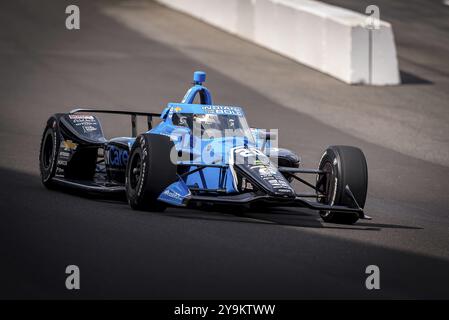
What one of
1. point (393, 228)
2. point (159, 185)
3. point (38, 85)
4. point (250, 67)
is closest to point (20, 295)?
point (159, 185)

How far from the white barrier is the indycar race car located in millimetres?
9084

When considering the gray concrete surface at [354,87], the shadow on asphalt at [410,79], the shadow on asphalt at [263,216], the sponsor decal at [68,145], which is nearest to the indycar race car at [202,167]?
the sponsor decal at [68,145]

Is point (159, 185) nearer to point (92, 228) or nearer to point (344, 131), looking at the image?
point (92, 228)

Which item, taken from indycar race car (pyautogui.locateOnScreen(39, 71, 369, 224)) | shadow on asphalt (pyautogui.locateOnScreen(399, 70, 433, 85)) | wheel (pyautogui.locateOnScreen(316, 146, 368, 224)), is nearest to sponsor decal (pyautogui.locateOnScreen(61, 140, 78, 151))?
indycar race car (pyautogui.locateOnScreen(39, 71, 369, 224))

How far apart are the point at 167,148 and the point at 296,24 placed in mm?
12484

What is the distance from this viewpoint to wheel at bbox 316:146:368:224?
38.2 feet

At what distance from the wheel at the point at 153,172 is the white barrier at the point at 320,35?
1077 cm

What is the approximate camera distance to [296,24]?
2347 cm

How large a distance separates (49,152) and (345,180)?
13.2 feet

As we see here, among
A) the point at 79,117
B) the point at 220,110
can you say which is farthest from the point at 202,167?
the point at 79,117

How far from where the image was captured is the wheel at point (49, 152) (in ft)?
43.9

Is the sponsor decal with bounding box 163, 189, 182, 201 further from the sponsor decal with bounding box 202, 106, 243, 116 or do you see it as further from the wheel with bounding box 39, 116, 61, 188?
the wheel with bounding box 39, 116, 61, 188

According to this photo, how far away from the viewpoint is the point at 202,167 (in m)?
11.7

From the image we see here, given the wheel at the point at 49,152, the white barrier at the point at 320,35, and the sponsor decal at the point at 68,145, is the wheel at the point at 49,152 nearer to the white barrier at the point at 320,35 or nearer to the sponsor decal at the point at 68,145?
the sponsor decal at the point at 68,145
